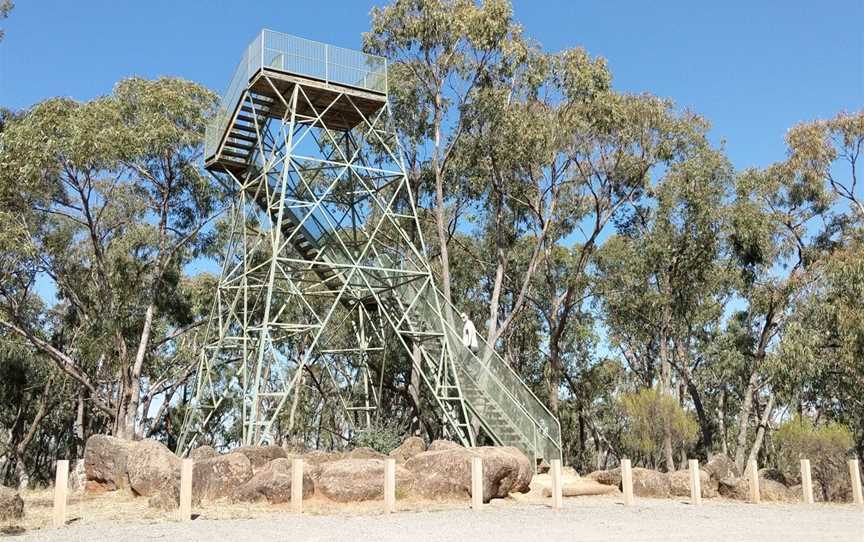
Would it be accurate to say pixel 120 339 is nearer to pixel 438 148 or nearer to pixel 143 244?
pixel 143 244

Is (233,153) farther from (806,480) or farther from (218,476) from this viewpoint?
(806,480)

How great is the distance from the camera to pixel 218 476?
13.8m

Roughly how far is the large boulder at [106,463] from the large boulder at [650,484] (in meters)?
11.6

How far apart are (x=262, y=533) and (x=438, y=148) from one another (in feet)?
56.5

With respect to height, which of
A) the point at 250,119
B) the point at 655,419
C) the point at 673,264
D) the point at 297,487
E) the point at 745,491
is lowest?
the point at 745,491

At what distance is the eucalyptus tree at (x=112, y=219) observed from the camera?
22547 mm

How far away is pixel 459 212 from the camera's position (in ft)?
97.0

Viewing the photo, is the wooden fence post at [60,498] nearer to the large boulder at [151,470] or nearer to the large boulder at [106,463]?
the large boulder at [151,470]

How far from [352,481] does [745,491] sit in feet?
33.6

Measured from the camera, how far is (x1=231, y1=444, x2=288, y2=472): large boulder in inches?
614

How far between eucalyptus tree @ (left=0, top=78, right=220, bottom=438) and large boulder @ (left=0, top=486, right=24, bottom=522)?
12.1 m

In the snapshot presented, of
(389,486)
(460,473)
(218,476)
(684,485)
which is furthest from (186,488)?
(684,485)

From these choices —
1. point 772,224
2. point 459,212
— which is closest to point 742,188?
point 772,224

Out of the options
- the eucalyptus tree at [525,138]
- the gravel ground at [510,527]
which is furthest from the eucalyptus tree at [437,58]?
the gravel ground at [510,527]
